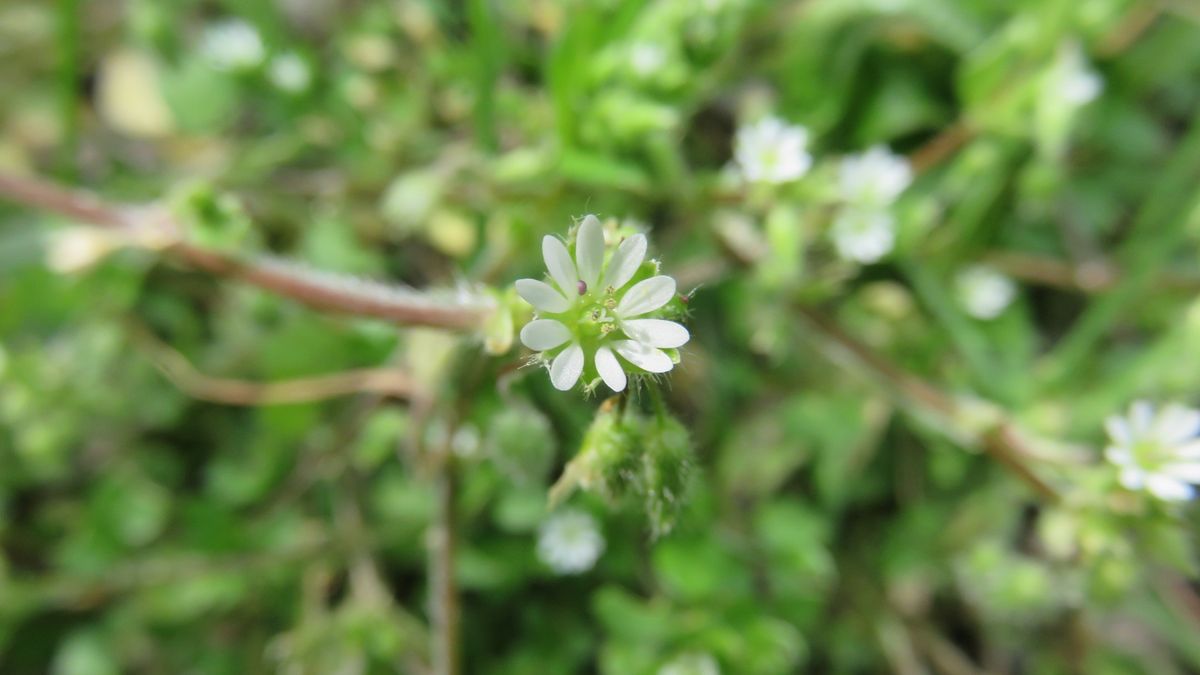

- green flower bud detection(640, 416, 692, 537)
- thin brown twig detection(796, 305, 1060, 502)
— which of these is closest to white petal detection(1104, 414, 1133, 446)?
thin brown twig detection(796, 305, 1060, 502)

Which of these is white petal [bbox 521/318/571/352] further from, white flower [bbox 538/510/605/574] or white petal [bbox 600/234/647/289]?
white flower [bbox 538/510/605/574]

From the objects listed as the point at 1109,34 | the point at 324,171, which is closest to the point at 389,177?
the point at 324,171

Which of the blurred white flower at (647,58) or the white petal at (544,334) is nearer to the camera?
the white petal at (544,334)

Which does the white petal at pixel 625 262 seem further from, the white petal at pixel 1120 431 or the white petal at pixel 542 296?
the white petal at pixel 1120 431

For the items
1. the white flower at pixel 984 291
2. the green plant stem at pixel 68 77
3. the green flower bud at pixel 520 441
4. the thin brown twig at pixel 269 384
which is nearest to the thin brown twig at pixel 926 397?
the white flower at pixel 984 291

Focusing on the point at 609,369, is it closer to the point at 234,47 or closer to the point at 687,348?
the point at 687,348

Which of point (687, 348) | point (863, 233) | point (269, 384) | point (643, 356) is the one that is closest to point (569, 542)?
point (687, 348)

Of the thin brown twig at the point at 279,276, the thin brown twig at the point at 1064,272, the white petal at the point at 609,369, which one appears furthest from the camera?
the thin brown twig at the point at 1064,272
